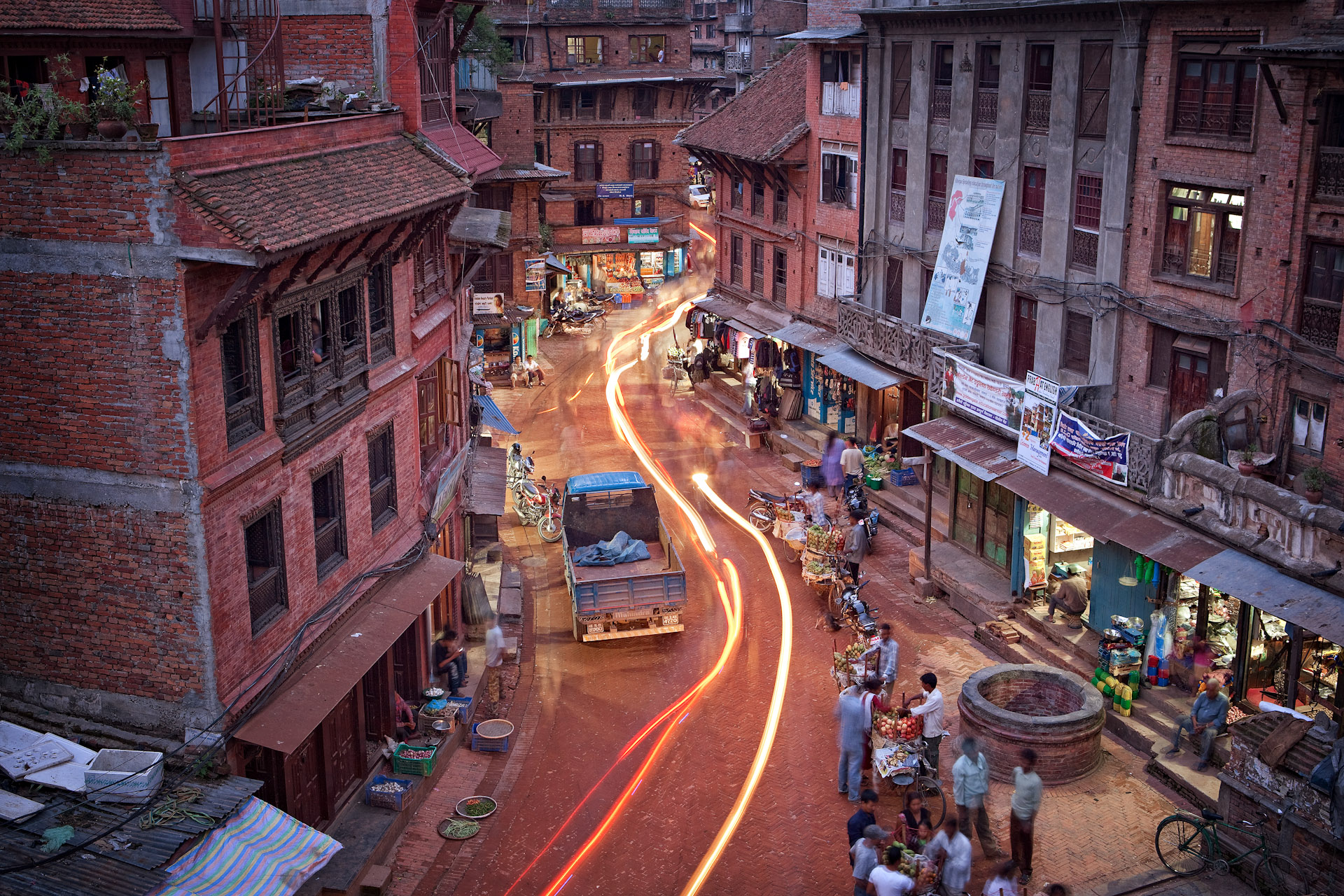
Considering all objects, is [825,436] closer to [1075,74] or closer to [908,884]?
[1075,74]

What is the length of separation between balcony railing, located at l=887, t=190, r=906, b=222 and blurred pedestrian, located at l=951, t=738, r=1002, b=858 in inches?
785

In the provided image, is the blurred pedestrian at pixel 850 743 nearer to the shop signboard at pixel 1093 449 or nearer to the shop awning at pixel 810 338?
the shop signboard at pixel 1093 449

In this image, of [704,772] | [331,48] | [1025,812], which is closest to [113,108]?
[331,48]

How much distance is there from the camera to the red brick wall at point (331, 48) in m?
23.2

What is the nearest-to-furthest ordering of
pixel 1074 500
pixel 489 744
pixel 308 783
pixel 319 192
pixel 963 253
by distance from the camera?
pixel 319 192
pixel 308 783
pixel 489 744
pixel 1074 500
pixel 963 253

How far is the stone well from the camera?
814 inches

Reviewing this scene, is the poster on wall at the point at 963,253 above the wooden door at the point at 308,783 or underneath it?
above

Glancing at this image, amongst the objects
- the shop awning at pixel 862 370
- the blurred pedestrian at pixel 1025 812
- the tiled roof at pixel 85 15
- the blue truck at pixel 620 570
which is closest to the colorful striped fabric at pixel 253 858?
the blurred pedestrian at pixel 1025 812

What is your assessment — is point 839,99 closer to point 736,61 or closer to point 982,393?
point 982,393

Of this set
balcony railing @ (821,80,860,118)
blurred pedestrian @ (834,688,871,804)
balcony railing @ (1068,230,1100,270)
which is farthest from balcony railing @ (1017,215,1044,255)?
blurred pedestrian @ (834,688,871,804)

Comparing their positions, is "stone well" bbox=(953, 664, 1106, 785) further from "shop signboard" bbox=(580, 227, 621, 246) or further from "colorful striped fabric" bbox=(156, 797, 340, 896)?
"shop signboard" bbox=(580, 227, 621, 246)

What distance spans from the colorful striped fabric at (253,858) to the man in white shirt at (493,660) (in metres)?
9.06

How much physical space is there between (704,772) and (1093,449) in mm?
9800

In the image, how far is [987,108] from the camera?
30359 millimetres
